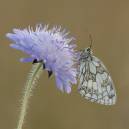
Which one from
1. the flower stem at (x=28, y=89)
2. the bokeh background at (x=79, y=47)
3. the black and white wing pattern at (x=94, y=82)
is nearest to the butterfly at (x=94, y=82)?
the black and white wing pattern at (x=94, y=82)

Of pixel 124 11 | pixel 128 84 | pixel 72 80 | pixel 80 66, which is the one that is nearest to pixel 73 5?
pixel 124 11

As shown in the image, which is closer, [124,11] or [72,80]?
[72,80]

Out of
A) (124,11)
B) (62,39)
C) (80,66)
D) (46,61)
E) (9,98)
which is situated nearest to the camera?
(46,61)

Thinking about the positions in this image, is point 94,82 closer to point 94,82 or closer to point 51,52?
point 94,82

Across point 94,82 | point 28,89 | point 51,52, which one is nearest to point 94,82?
point 94,82

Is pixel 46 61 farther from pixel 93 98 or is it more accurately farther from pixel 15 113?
pixel 15 113

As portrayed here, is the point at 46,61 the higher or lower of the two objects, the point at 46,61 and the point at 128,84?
the lower

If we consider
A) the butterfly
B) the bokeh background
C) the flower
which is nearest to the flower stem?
the flower
